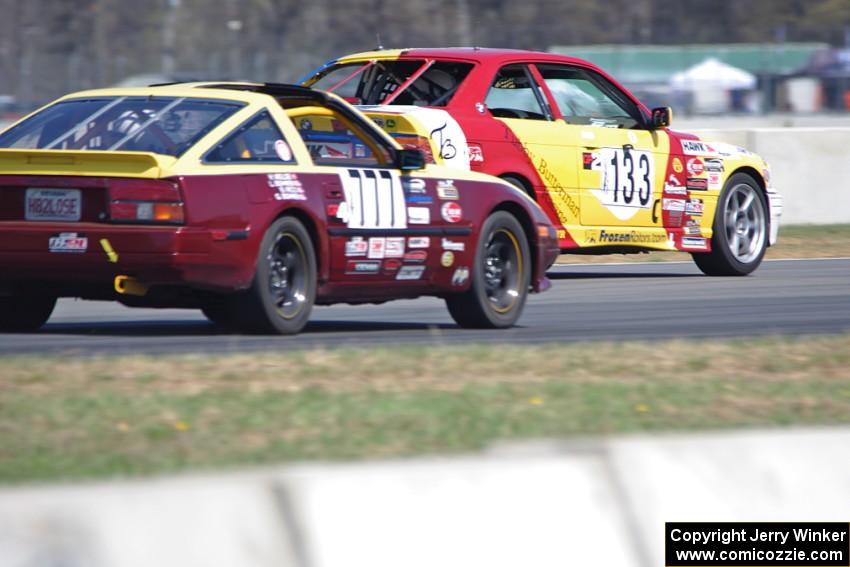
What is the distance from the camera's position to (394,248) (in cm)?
948

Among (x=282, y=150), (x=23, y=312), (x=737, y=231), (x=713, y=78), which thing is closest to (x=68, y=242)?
(x=23, y=312)

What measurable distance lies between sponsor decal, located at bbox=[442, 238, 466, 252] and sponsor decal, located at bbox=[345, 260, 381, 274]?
520 mm

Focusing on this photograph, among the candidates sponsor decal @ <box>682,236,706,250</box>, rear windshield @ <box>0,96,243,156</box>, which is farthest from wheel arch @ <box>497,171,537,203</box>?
rear windshield @ <box>0,96,243,156</box>

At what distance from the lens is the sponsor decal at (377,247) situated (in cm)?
934

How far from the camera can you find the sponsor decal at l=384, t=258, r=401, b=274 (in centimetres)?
947

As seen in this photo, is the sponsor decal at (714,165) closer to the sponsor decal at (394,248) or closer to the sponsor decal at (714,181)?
the sponsor decal at (714,181)

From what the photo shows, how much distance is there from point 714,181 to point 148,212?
686cm

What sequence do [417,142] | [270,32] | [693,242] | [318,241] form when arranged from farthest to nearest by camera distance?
[270,32]
[693,242]
[417,142]
[318,241]

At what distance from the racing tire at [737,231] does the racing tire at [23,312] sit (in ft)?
21.4

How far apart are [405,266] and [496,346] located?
1211 mm

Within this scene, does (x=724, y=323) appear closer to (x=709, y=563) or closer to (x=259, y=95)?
(x=259, y=95)

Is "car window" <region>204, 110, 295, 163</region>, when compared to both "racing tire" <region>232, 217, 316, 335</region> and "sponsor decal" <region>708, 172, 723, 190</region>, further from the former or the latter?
"sponsor decal" <region>708, 172, 723, 190</region>

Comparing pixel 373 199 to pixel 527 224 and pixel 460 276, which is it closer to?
pixel 460 276

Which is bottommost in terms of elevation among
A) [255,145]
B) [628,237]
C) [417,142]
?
[628,237]
